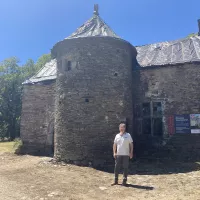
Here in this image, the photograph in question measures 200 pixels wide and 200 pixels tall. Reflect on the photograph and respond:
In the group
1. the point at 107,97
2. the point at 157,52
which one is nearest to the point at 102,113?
the point at 107,97

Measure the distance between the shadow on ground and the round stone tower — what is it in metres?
1.19

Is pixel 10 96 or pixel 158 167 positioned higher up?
pixel 10 96

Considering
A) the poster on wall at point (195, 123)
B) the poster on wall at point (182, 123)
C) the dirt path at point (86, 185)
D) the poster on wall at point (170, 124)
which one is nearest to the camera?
the dirt path at point (86, 185)

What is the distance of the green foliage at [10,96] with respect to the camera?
31.7 meters

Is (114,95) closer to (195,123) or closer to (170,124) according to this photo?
(170,124)

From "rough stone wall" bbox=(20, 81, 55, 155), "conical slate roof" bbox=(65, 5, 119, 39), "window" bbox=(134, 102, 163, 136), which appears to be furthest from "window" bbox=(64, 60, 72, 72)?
"window" bbox=(134, 102, 163, 136)

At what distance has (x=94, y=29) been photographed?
1288 cm

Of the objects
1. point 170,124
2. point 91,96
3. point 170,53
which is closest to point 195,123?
point 170,124

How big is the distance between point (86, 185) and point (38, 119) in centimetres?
923

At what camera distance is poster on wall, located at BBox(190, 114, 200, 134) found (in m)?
12.0

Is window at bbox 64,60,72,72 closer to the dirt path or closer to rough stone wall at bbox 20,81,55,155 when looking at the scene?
rough stone wall at bbox 20,81,55,155

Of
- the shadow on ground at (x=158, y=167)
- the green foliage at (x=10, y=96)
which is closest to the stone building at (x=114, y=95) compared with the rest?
the shadow on ground at (x=158, y=167)

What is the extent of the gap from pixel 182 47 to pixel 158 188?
9.93 m

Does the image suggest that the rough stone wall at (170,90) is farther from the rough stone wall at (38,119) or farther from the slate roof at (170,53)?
the rough stone wall at (38,119)
